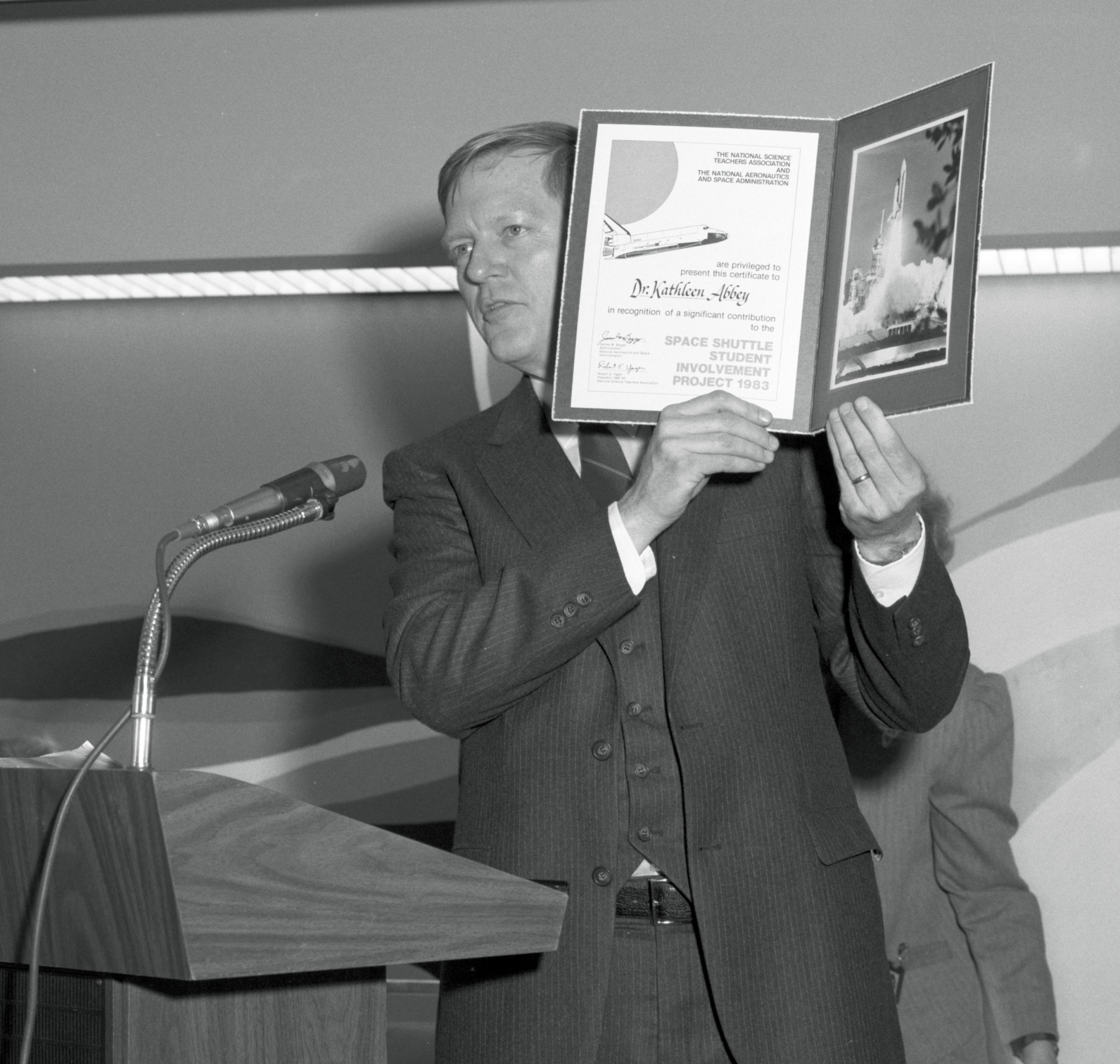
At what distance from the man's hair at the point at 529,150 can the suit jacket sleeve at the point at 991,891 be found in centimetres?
142

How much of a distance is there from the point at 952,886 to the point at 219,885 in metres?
1.98

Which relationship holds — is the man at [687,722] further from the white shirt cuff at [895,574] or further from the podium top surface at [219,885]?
the podium top surface at [219,885]

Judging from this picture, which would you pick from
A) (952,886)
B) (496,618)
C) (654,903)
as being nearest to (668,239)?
(496,618)

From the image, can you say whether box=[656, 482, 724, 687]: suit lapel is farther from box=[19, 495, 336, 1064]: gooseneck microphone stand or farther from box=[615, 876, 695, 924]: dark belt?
A: box=[19, 495, 336, 1064]: gooseneck microphone stand

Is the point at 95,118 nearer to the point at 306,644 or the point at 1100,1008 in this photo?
the point at 306,644

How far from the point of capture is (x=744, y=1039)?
149 centimetres

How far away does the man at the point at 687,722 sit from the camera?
1521mm

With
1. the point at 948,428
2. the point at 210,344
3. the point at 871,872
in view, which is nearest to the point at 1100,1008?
the point at 948,428

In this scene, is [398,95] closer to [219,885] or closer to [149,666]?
[149,666]

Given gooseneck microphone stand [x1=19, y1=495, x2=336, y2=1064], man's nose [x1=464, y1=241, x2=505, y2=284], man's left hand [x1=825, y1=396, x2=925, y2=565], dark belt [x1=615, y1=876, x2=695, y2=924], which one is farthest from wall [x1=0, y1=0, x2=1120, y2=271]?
gooseneck microphone stand [x1=19, y1=495, x2=336, y2=1064]

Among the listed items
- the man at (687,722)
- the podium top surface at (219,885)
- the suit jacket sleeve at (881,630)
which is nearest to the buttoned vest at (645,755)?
the man at (687,722)

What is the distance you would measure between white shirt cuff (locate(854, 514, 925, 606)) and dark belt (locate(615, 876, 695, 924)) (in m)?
0.39

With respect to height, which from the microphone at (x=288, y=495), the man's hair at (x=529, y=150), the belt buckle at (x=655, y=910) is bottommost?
the belt buckle at (x=655, y=910)

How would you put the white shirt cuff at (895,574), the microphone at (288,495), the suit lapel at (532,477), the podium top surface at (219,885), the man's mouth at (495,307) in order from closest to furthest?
the podium top surface at (219,885), the microphone at (288,495), the white shirt cuff at (895,574), the suit lapel at (532,477), the man's mouth at (495,307)
